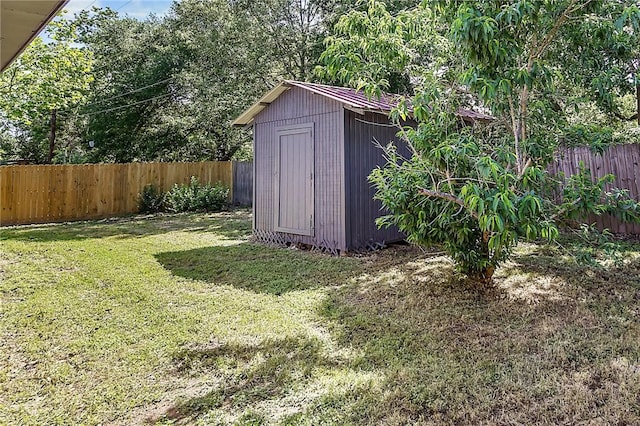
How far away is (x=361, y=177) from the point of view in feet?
20.9

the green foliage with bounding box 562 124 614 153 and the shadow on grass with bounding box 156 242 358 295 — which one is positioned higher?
the green foliage with bounding box 562 124 614 153

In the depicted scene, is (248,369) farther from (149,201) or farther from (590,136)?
(149,201)

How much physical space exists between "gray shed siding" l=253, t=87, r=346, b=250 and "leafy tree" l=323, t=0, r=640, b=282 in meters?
1.82

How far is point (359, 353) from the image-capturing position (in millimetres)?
2914

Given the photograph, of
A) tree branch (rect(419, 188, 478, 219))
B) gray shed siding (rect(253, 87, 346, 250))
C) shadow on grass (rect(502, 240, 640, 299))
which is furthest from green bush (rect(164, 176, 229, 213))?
tree branch (rect(419, 188, 478, 219))

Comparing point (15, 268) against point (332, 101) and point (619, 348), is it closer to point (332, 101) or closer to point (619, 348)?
point (332, 101)

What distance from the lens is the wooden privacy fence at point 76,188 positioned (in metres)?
10.3

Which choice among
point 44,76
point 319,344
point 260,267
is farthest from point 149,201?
point 319,344

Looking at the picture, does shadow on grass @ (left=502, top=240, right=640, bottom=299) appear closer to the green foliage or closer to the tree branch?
the green foliage

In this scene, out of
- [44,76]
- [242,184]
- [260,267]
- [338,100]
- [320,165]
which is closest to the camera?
[260,267]

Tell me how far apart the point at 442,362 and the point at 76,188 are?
11.4 metres

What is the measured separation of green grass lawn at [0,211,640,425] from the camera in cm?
227

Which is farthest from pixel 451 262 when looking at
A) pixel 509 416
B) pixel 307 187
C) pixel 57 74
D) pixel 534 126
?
pixel 57 74

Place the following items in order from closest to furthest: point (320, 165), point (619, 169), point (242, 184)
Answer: point (320, 165), point (619, 169), point (242, 184)
